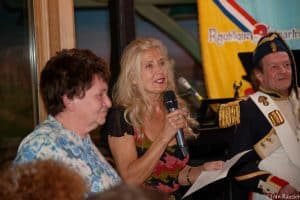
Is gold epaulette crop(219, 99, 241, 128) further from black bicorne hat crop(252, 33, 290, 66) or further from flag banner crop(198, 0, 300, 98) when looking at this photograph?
flag banner crop(198, 0, 300, 98)

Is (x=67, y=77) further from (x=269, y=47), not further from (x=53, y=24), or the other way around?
(x=53, y=24)

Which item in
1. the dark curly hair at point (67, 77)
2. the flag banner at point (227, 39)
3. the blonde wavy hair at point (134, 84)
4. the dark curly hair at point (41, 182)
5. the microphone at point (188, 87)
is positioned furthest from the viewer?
the flag banner at point (227, 39)

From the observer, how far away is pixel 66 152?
5.39 feet

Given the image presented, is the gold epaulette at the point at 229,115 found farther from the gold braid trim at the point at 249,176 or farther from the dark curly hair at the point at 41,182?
the dark curly hair at the point at 41,182

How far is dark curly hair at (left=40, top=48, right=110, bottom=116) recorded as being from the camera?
68.3 inches

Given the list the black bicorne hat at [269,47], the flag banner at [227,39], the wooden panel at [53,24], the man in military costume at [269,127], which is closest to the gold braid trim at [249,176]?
the man in military costume at [269,127]

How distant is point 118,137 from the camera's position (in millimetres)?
2143

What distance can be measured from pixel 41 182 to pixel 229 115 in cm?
148

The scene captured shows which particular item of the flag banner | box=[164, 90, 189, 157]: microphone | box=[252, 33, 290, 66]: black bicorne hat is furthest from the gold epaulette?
the flag banner

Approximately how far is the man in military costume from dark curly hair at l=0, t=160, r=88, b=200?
1.32 metres

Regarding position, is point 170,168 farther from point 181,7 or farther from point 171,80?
point 181,7

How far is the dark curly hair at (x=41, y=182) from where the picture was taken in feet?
3.57

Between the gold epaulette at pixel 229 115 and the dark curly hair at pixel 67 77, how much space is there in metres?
0.87

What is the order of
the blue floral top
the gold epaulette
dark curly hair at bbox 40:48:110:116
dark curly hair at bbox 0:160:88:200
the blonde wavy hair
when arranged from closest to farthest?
1. dark curly hair at bbox 0:160:88:200
2. the blue floral top
3. dark curly hair at bbox 40:48:110:116
4. the blonde wavy hair
5. the gold epaulette
